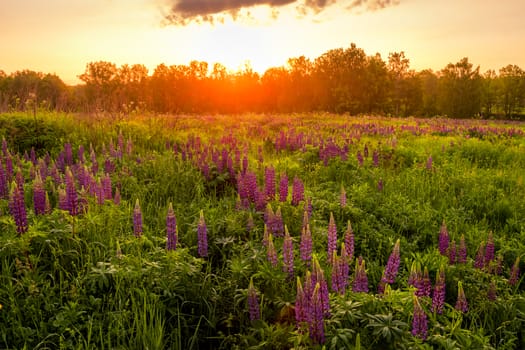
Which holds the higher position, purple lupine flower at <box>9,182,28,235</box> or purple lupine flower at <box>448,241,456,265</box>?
purple lupine flower at <box>9,182,28,235</box>

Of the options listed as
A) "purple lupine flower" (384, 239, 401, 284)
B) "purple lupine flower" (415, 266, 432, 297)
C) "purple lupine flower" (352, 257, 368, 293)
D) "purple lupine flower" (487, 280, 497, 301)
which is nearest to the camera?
"purple lupine flower" (352, 257, 368, 293)

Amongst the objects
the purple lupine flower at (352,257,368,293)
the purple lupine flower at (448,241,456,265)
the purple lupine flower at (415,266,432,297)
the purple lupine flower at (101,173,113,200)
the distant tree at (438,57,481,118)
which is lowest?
the purple lupine flower at (448,241,456,265)

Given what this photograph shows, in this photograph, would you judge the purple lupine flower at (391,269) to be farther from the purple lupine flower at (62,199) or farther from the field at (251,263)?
the purple lupine flower at (62,199)

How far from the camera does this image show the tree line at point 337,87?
2564 inches

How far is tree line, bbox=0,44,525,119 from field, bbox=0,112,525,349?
54.7 meters

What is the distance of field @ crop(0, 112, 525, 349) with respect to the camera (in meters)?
2.43

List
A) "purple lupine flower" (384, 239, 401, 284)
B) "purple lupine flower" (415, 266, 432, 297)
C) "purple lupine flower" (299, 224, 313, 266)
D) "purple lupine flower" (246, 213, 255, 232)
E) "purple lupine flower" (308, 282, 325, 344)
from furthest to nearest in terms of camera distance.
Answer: "purple lupine flower" (246, 213, 255, 232), "purple lupine flower" (299, 224, 313, 266), "purple lupine flower" (384, 239, 401, 284), "purple lupine flower" (415, 266, 432, 297), "purple lupine flower" (308, 282, 325, 344)

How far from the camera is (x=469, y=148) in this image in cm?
992

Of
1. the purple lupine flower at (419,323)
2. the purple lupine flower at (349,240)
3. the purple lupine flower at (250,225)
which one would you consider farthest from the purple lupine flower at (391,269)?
the purple lupine flower at (250,225)

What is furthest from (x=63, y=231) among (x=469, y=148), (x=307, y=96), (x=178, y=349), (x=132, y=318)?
(x=307, y=96)

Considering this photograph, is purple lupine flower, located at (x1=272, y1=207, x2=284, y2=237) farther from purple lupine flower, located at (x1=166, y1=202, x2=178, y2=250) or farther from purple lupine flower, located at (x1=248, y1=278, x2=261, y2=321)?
purple lupine flower, located at (x1=248, y1=278, x2=261, y2=321)

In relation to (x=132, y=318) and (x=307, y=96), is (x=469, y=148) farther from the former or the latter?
(x=307, y=96)

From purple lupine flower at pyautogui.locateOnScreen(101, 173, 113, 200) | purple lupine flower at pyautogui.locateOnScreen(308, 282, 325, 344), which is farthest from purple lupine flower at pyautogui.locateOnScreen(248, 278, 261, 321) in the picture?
purple lupine flower at pyautogui.locateOnScreen(101, 173, 113, 200)

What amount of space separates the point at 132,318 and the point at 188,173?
11.9 feet
